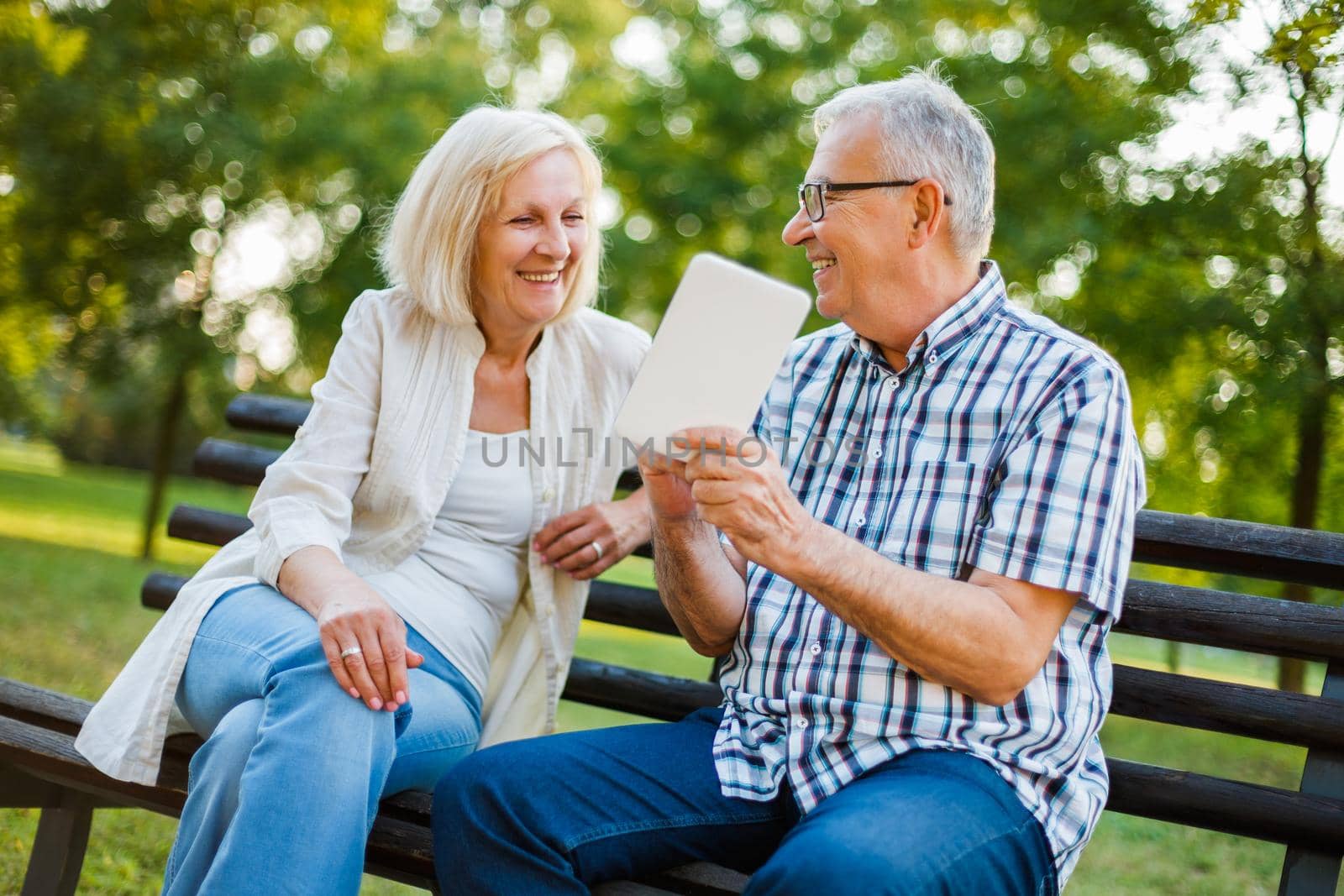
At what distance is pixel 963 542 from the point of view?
6.82 feet

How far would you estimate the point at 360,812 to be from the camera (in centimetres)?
200

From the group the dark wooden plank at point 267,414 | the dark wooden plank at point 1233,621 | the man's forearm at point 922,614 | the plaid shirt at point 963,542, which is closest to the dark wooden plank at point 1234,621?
the dark wooden plank at point 1233,621

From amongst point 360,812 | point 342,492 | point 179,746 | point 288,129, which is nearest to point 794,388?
point 342,492

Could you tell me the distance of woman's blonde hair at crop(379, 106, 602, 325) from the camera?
2.65 meters

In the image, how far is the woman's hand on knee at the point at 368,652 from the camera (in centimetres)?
211

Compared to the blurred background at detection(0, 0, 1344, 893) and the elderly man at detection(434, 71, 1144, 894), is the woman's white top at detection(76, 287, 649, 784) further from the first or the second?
the blurred background at detection(0, 0, 1344, 893)

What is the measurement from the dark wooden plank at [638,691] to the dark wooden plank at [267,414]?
1.09 metres

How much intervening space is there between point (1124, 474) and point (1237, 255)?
17.8 feet

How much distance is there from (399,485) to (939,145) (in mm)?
1354

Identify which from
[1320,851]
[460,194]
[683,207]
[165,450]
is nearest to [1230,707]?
[1320,851]

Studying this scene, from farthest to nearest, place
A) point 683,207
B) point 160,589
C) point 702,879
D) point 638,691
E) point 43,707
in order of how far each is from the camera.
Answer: point 683,207 → point 160,589 → point 638,691 → point 43,707 → point 702,879

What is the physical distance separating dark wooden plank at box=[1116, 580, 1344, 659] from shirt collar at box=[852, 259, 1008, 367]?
69 cm

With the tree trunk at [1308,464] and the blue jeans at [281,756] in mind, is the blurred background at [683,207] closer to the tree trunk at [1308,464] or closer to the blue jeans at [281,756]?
the tree trunk at [1308,464]

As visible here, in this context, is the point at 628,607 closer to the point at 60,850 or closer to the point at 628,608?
the point at 628,608
